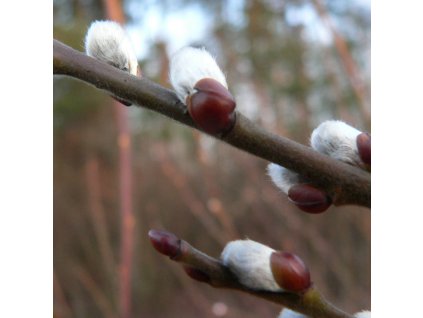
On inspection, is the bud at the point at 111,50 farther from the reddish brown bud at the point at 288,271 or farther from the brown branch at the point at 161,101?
the reddish brown bud at the point at 288,271

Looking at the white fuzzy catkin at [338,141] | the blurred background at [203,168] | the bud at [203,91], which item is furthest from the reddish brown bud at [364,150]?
the blurred background at [203,168]

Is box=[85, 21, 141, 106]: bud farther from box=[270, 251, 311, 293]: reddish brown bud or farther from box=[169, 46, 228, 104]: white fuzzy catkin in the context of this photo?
box=[270, 251, 311, 293]: reddish brown bud

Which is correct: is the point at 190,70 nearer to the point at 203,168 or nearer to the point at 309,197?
the point at 309,197

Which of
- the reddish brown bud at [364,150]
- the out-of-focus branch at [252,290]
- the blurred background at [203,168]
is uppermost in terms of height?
the blurred background at [203,168]

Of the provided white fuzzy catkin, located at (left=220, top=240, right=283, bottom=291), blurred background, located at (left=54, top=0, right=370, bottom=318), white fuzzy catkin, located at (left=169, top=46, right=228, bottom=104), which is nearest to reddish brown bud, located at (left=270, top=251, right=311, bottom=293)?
white fuzzy catkin, located at (left=220, top=240, right=283, bottom=291)

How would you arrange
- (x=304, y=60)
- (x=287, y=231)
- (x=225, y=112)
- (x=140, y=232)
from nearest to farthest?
(x=225, y=112)
(x=287, y=231)
(x=140, y=232)
(x=304, y=60)
